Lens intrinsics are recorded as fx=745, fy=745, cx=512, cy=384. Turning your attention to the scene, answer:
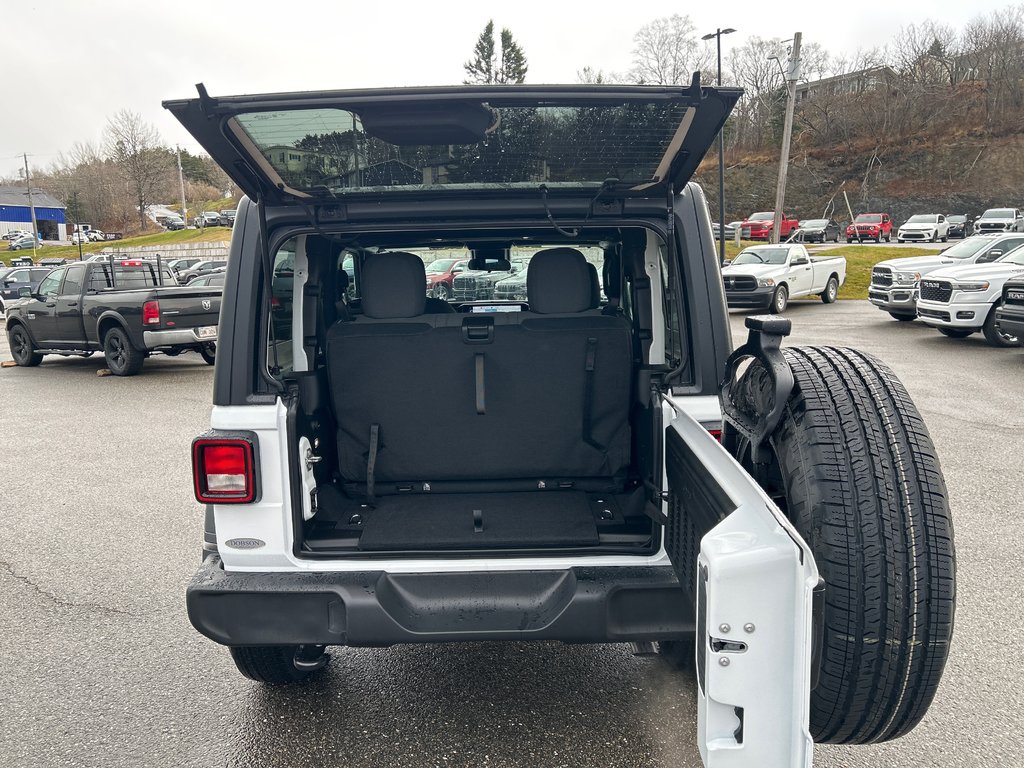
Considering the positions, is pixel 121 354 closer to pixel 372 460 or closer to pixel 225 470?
pixel 372 460

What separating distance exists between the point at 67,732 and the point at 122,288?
11.5 metres

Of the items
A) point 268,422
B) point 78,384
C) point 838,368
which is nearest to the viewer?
point 838,368

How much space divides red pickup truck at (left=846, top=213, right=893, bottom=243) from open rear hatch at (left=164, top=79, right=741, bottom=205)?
4302 centimetres

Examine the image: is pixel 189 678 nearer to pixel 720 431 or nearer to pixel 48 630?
pixel 48 630

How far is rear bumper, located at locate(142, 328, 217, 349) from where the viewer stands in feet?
37.0

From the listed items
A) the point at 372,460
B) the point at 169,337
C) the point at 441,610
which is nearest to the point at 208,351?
the point at 169,337

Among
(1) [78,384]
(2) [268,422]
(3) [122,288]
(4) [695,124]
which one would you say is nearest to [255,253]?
(2) [268,422]

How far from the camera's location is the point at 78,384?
1126 cm

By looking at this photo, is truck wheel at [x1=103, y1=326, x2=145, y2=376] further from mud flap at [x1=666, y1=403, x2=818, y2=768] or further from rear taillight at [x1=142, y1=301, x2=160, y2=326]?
mud flap at [x1=666, y1=403, x2=818, y2=768]

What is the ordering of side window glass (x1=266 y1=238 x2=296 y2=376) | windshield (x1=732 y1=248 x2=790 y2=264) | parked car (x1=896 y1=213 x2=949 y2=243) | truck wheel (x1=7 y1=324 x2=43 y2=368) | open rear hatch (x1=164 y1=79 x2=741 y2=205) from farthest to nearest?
parked car (x1=896 y1=213 x2=949 y2=243), windshield (x1=732 y1=248 x2=790 y2=264), truck wheel (x1=7 y1=324 x2=43 y2=368), side window glass (x1=266 y1=238 x2=296 y2=376), open rear hatch (x1=164 y1=79 x2=741 y2=205)

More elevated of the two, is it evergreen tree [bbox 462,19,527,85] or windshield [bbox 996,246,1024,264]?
evergreen tree [bbox 462,19,527,85]

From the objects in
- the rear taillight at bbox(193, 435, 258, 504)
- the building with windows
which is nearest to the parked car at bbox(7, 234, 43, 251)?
the building with windows

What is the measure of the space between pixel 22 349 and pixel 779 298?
15961 mm

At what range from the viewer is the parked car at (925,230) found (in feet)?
127
